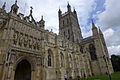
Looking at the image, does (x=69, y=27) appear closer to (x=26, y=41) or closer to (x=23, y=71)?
(x=26, y=41)

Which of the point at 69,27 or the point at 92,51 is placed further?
the point at 69,27

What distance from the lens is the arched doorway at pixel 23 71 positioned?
21.5 m

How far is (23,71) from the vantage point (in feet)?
73.3

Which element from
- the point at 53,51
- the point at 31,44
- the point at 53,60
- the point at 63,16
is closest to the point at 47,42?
the point at 53,51

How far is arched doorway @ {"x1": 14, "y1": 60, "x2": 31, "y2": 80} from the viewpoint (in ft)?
70.5

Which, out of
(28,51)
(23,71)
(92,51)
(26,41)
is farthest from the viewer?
(92,51)

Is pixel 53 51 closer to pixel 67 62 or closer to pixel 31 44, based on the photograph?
pixel 67 62

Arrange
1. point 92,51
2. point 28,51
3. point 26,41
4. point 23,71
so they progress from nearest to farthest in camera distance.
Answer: point 28,51
point 26,41
point 23,71
point 92,51

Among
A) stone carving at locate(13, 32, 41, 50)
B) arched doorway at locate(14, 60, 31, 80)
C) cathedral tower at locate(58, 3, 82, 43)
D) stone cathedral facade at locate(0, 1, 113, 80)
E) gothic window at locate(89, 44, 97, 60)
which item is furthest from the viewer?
cathedral tower at locate(58, 3, 82, 43)

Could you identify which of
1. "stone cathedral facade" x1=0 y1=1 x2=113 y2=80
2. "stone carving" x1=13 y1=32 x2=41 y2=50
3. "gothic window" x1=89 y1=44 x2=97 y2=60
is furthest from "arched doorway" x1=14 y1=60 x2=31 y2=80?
"gothic window" x1=89 y1=44 x2=97 y2=60

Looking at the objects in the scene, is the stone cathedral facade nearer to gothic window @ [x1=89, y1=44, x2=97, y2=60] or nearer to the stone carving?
the stone carving

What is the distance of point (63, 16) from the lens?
207 ft

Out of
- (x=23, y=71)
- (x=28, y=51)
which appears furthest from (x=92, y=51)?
(x=28, y=51)

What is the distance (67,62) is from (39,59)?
1294cm
